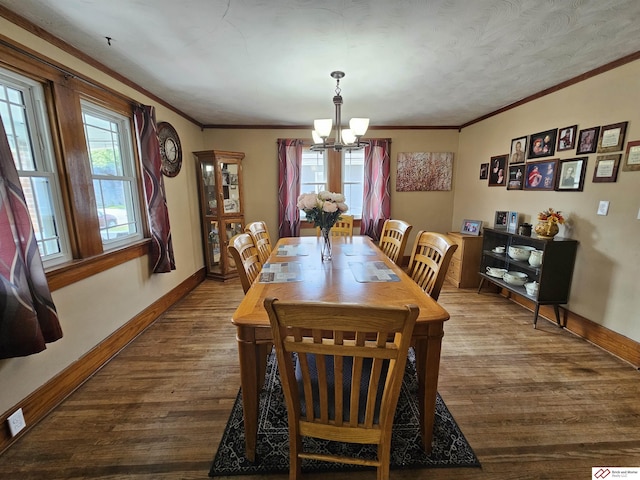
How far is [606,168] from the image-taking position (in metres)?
2.24

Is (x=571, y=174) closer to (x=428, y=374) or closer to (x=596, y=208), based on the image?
(x=596, y=208)

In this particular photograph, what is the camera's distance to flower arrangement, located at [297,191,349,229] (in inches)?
75.5

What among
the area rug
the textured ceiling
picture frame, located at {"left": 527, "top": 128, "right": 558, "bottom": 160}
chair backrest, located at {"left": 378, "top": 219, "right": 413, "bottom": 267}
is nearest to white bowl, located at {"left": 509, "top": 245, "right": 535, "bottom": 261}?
picture frame, located at {"left": 527, "top": 128, "right": 558, "bottom": 160}

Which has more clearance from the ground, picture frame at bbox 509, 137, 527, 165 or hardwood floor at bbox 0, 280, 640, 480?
picture frame at bbox 509, 137, 527, 165

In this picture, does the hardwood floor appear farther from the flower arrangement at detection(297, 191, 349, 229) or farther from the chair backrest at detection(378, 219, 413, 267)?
the flower arrangement at detection(297, 191, 349, 229)

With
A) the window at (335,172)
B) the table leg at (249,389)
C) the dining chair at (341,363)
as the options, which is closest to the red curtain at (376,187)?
the window at (335,172)

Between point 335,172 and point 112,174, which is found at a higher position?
point 335,172

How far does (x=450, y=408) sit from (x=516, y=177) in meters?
2.76

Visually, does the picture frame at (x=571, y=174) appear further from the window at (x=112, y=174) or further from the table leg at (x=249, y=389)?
the window at (x=112, y=174)

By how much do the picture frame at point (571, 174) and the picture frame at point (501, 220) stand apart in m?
0.66

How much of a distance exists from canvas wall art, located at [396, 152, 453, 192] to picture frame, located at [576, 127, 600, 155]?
1918 mm

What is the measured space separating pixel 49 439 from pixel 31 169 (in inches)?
62.3

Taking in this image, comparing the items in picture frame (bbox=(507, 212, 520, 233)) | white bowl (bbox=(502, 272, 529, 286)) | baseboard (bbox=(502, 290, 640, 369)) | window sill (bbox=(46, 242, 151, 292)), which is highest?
picture frame (bbox=(507, 212, 520, 233))

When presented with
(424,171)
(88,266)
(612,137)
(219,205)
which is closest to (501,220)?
(612,137)
